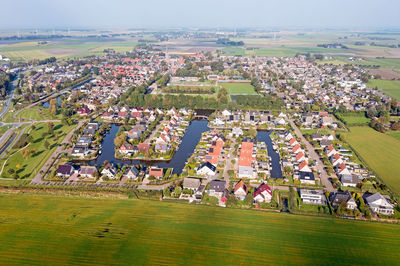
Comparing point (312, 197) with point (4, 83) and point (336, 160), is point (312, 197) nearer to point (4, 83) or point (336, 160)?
point (336, 160)

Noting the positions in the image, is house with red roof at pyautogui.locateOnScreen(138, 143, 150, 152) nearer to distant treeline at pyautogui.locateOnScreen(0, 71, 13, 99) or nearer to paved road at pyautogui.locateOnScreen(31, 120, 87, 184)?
paved road at pyautogui.locateOnScreen(31, 120, 87, 184)

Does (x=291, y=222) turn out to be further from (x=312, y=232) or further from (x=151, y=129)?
(x=151, y=129)

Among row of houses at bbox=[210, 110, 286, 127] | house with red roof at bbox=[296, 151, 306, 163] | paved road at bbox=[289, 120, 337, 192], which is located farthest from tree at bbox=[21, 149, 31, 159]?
paved road at bbox=[289, 120, 337, 192]

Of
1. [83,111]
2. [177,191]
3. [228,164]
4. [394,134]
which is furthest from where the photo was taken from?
[83,111]

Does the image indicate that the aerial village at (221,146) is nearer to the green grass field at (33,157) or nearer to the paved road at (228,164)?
the paved road at (228,164)

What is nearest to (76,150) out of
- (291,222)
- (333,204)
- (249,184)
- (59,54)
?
(249,184)

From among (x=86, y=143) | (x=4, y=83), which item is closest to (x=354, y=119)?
(x=86, y=143)
